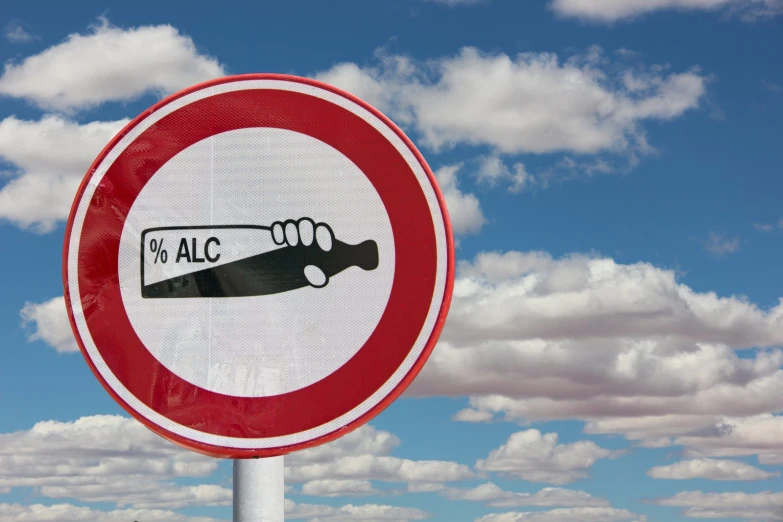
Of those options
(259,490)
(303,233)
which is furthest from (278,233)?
(259,490)

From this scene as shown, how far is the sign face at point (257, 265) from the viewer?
2.35 m

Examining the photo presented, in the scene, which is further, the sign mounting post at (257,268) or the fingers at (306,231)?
the fingers at (306,231)

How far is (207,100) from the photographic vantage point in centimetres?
252

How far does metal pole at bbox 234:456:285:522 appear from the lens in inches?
96.1

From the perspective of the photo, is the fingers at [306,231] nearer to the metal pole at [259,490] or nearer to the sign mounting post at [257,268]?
the sign mounting post at [257,268]

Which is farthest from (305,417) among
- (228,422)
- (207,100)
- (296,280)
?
(207,100)

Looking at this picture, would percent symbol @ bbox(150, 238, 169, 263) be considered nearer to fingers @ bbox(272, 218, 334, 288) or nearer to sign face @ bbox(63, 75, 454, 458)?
sign face @ bbox(63, 75, 454, 458)

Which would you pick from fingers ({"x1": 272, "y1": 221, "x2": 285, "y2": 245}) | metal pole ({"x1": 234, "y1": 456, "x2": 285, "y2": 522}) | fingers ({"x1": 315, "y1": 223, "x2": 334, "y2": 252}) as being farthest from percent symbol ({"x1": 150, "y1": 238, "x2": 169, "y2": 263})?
metal pole ({"x1": 234, "y1": 456, "x2": 285, "y2": 522})

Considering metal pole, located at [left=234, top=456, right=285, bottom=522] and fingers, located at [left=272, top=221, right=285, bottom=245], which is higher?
fingers, located at [left=272, top=221, right=285, bottom=245]

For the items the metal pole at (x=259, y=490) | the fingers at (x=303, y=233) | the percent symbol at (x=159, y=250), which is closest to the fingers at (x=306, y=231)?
the fingers at (x=303, y=233)

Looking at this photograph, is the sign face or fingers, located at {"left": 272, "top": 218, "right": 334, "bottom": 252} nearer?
the sign face

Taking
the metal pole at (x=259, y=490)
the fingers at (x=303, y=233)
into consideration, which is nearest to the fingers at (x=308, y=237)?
the fingers at (x=303, y=233)

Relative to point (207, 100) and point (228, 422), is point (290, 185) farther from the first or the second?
point (228, 422)

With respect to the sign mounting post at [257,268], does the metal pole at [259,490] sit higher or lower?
lower
